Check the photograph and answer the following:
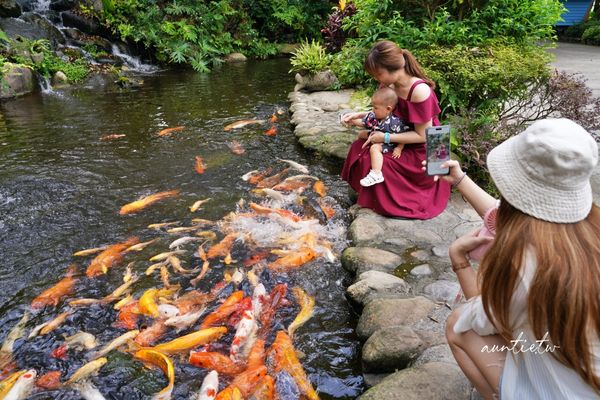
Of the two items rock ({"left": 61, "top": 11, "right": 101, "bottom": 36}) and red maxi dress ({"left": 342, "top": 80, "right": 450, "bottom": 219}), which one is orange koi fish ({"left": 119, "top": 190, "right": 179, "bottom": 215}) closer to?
red maxi dress ({"left": 342, "top": 80, "right": 450, "bottom": 219})

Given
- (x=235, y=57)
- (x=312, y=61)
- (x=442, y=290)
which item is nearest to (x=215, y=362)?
(x=442, y=290)

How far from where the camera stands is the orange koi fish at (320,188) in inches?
230

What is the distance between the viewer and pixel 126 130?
860cm

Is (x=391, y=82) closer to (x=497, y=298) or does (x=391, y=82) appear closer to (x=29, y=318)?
(x=497, y=298)

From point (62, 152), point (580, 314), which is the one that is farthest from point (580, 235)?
point (62, 152)

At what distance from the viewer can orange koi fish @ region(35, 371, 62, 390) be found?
3109 mm

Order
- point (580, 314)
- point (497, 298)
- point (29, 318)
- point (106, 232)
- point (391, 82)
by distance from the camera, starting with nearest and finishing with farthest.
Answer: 1. point (580, 314)
2. point (497, 298)
3. point (29, 318)
4. point (391, 82)
5. point (106, 232)

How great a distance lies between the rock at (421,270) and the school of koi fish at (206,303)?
81cm

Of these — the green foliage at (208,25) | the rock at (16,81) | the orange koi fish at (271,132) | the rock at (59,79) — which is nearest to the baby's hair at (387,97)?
the orange koi fish at (271,132)

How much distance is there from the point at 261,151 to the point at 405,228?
139 inches

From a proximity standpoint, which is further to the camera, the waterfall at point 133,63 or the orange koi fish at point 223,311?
the waterfall at point 133,63

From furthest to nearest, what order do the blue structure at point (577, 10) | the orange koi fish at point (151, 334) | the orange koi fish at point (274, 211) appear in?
the blue structure at point (577, 10) < the orange koi fish at point (274, 211) < the orange koi fish at point (151, 334)

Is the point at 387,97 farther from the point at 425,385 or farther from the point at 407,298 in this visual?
the point at 425,385

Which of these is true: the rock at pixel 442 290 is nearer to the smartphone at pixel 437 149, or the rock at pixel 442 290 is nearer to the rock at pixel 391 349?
the rock at pixel 391 349
